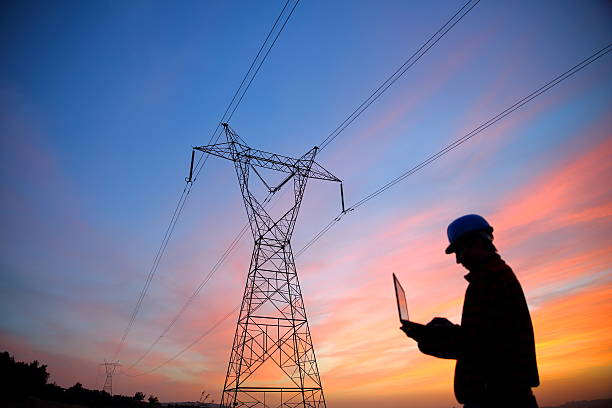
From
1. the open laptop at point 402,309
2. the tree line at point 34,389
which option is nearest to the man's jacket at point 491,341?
the open laptop at point 402,309

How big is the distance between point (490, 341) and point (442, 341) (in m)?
0.33

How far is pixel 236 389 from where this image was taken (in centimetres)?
2033

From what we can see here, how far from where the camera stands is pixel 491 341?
2.40 metres

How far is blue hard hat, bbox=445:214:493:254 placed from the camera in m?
2.85

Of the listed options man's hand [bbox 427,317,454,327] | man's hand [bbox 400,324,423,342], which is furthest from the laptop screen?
man's hand [bbox 427,317,454,327]

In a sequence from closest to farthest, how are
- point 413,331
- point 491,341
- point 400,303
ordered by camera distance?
point 491,341, point 413,331, point 400,303

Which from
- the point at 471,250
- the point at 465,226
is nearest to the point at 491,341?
the point at 471,250

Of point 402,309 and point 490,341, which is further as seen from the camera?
point 402,309

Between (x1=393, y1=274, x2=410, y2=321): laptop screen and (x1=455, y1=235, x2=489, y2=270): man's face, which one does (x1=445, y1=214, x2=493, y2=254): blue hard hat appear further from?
(x1=393, y1=274, x2=410, y2=321): laptop screen

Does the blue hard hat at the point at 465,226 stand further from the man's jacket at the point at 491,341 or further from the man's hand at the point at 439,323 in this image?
the man's hand at the point at 439,323

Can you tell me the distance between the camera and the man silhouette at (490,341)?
7.62 feet

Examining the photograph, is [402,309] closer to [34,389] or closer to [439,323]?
[439,323]

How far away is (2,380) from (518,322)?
143 feet

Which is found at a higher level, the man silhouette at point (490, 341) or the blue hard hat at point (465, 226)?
the blue hard hat at point (465, 226)
